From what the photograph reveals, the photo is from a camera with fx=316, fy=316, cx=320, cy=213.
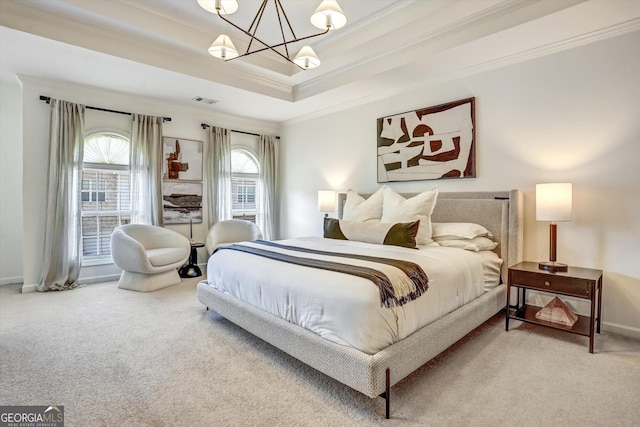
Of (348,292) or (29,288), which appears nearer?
(348,292)

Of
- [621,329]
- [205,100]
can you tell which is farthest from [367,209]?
[205,100]

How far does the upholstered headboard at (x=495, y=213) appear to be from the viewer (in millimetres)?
3139

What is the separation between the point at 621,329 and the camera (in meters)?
2.74

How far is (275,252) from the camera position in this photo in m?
2.81

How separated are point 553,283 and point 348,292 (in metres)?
1.92

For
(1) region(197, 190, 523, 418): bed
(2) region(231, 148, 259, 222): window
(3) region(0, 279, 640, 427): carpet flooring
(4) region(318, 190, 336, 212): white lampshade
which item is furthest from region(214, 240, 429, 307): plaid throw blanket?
(2) region(231, 148, 259, 222): window

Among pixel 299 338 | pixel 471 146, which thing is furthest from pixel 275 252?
pixel 471 146

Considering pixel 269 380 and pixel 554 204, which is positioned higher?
pixel 554 204

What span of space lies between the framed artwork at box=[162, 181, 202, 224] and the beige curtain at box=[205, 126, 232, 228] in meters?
0.19

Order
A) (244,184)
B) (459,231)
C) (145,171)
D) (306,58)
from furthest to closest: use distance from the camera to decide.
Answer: (244,184), (145,171), (459,231), (306,58)

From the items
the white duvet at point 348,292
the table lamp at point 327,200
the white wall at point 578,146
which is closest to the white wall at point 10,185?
the white duvet at point 348,292

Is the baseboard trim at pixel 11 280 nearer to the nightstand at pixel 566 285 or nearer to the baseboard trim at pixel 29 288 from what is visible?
the baseboard trim at pixel 29 288

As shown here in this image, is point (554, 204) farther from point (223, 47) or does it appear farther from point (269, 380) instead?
point (223, 47)

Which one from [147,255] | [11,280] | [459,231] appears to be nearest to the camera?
[459,231]
